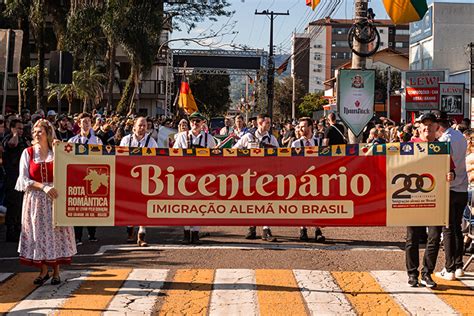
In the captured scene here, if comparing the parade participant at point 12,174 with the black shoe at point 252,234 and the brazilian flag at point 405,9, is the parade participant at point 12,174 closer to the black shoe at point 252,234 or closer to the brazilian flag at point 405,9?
the black shoe at point 252,234

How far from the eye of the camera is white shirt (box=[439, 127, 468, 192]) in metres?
8.48

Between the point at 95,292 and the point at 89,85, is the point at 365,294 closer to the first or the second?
the point at 95,292

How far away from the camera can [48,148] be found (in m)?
8.40

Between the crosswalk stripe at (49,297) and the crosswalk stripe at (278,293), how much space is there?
201 cm

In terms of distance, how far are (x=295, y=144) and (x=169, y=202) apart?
361cm

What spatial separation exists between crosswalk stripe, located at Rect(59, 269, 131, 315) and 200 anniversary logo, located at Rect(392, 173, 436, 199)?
327 cm

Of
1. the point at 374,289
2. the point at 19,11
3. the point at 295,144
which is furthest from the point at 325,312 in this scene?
the point at 19,11

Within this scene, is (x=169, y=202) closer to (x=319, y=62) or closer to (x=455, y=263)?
(x=455, y=263)

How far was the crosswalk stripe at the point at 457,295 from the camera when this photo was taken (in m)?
7.47

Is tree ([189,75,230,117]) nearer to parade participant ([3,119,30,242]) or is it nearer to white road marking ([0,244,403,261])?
parade participant ([3,119,30,242])

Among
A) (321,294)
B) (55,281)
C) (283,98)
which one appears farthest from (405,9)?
(283,98)

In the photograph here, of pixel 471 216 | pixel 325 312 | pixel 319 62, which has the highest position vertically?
pixel 319 62

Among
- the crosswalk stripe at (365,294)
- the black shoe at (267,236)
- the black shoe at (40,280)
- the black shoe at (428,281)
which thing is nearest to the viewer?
the crosswalk stripe at (365,294)

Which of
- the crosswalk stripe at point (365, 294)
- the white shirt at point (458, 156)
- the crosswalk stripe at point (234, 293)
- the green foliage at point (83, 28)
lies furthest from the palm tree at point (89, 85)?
the white shirt at point (458, 156)
